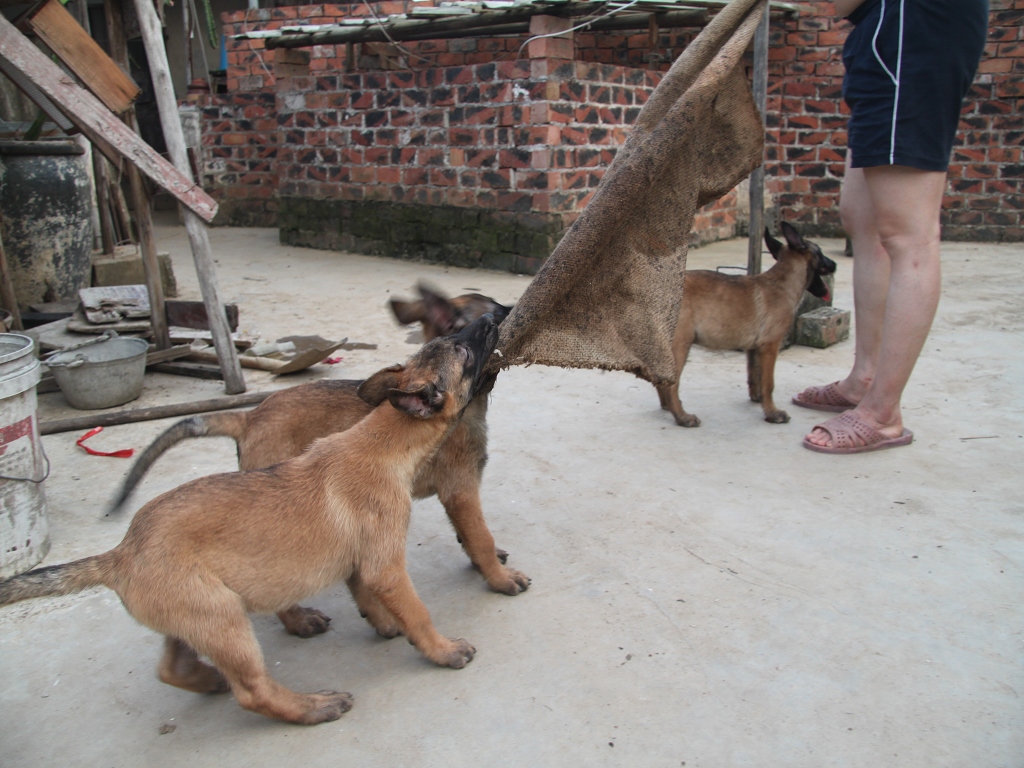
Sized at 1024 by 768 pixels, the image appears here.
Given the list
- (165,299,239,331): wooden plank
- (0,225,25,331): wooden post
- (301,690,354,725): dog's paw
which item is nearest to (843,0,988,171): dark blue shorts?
(301,690,354,725): dog's paw

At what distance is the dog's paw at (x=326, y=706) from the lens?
88.7 inches

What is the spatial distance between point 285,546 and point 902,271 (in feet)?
9.54

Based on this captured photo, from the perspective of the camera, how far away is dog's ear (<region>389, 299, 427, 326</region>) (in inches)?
130

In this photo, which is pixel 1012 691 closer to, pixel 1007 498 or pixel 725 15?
pixel 1007 498

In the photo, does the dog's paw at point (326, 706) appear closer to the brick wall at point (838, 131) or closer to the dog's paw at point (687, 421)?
the dog's paw at point (687, 421)

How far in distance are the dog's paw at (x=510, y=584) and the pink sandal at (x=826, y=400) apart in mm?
2307

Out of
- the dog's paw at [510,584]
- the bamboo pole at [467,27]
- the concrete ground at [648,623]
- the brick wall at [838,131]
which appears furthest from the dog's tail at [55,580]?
the brick wall at [838,131]

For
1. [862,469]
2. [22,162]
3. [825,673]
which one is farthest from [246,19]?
[825,673]

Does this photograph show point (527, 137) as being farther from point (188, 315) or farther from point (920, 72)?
point (920, 72)

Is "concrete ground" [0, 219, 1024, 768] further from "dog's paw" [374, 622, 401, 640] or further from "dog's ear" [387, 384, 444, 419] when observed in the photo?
"dog's ear" [387, 384, 444, 419]

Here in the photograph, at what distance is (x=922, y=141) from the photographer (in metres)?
3.45

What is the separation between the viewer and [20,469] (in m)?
2.94

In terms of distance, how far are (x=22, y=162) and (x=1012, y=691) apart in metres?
7.07

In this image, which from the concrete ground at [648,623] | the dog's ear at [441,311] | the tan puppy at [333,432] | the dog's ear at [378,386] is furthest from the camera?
the dog's ear at [441,311]
